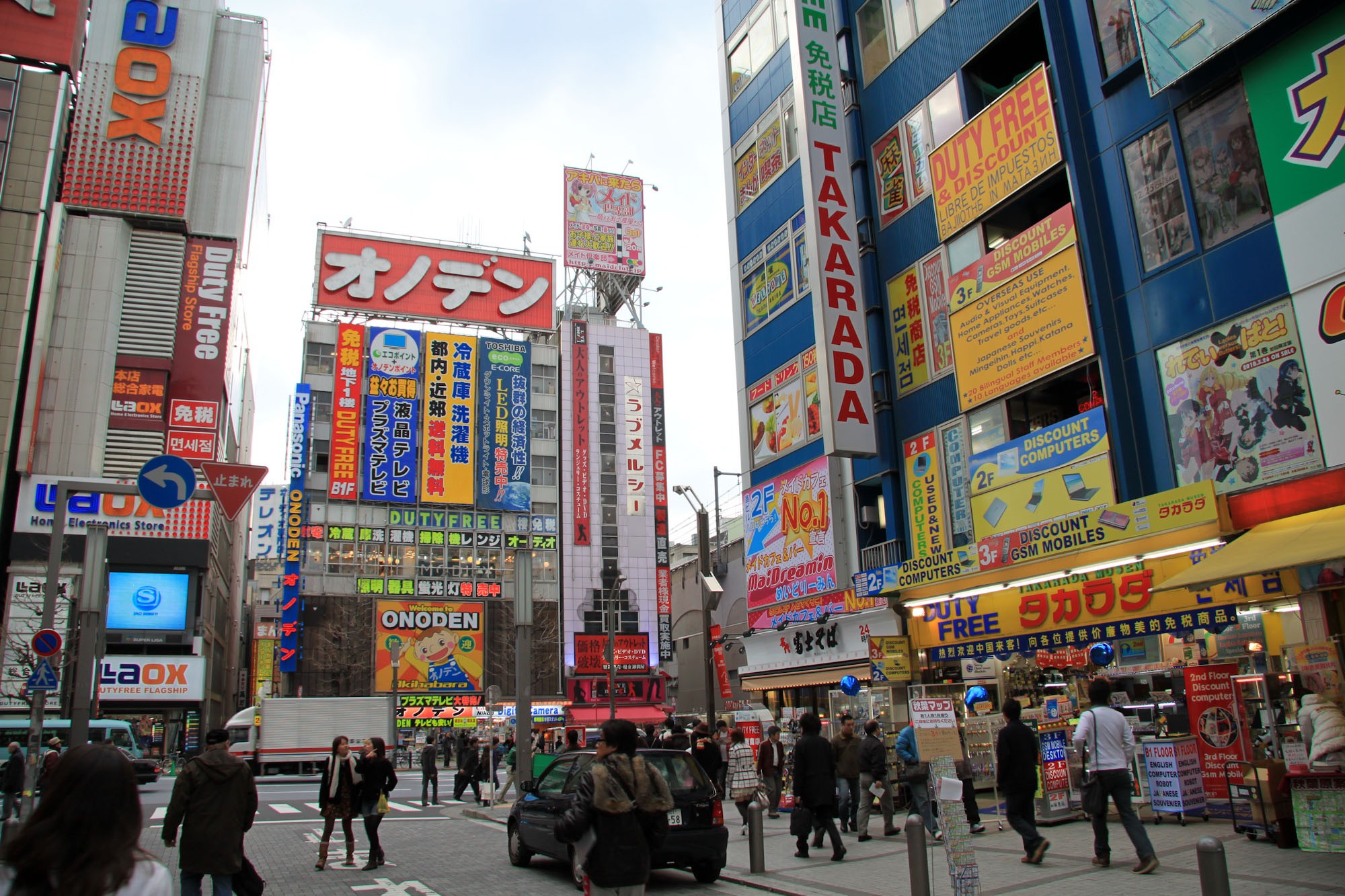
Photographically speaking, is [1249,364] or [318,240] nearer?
[1249,364]

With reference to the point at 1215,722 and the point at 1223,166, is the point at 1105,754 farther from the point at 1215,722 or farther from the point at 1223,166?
the point at 1223,166

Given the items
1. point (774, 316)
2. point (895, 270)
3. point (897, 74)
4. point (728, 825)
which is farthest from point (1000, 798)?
point (897, 74)

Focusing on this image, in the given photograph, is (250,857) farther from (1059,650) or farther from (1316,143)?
(1316,143)

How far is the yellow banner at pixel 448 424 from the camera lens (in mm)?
58844

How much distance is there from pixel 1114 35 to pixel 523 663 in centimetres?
1568

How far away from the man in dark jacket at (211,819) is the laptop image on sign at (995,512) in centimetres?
1418

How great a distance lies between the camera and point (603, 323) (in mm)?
66188

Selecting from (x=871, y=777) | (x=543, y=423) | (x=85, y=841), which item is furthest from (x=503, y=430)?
(x=85, y=841)

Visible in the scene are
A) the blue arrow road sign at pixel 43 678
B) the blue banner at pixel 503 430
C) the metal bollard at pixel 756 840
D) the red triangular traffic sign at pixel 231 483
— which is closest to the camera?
the metal bollard at pixel 756 840

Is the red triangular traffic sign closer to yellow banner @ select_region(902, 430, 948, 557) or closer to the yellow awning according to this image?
the yellow awning

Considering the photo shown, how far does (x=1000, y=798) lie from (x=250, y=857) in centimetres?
1112

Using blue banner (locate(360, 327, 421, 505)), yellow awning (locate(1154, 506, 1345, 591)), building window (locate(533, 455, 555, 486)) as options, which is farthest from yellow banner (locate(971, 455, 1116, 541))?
building window (locate(533, 455, 555, 486))

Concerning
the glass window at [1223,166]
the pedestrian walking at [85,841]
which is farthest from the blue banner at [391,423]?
the pedestrian walking at [85,841]

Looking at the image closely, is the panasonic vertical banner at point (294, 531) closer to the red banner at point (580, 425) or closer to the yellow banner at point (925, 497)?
the red banner at point (580, 425)
